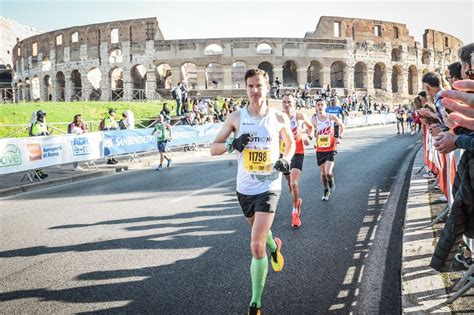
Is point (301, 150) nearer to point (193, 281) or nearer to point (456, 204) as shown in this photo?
point (193, 281)

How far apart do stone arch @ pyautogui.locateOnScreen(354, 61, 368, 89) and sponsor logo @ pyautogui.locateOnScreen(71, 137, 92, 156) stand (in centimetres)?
4452

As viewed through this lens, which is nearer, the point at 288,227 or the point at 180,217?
the point at 288,227

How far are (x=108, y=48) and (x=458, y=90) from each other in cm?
4869

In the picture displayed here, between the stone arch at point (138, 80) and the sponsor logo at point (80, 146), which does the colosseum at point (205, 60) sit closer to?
the stone arch at point (138, 80)

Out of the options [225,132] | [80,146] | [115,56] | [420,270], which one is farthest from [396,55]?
[225,132]

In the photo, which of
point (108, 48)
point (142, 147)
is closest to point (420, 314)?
point (142, 147)

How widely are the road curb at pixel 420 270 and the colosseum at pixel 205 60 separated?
36.5 m

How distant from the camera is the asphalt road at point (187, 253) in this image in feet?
11.7

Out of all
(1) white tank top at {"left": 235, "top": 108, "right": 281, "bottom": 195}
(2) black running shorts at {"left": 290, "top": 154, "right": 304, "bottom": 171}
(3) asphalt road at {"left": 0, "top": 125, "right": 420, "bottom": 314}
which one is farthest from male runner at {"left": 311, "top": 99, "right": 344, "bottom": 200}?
(1) white tank top at {"left": 235, "top": 108, "right": 281, "bottom": 195}

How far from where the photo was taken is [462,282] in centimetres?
328

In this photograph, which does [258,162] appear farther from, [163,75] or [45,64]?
[45,64]

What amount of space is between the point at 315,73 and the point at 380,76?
11.4 metres

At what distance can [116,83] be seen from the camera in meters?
49.3

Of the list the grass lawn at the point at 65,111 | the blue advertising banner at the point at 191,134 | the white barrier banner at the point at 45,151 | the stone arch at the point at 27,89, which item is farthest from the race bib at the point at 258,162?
the stone arch at the point at 27,89
